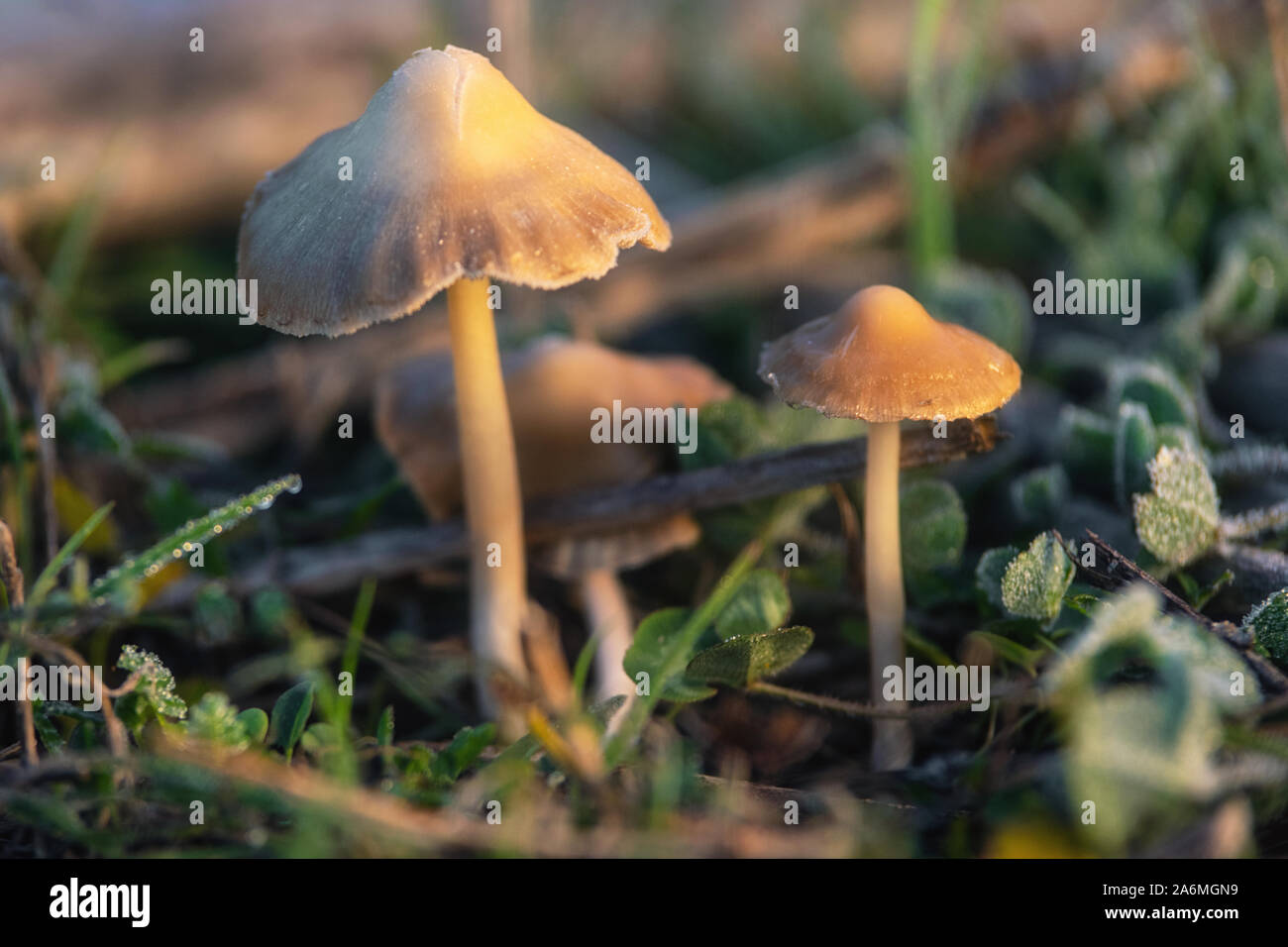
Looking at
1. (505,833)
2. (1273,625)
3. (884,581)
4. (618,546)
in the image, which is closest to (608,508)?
(618,546)

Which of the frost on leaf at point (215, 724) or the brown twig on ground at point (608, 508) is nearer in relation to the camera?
the frost on leaf at point (215, 724)

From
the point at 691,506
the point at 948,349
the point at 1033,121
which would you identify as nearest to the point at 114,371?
the point at 691,506

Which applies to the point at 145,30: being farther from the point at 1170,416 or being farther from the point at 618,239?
the point at 1170,416

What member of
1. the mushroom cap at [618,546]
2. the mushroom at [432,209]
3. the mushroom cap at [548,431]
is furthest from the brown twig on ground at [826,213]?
the mushroom at [432,209]

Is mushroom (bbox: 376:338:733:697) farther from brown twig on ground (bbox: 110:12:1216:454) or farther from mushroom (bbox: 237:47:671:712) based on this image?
brown twig on ground (bbox: 110:12:1216:454)

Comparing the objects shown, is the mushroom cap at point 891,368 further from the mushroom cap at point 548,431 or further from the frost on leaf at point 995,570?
the mushroom cap at point 548,431

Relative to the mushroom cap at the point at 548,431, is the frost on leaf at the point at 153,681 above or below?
below

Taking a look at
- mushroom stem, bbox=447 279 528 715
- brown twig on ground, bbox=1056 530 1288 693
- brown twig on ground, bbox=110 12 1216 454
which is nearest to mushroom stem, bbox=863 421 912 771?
brown twig on ground, bbox=1056 530 1288 693
